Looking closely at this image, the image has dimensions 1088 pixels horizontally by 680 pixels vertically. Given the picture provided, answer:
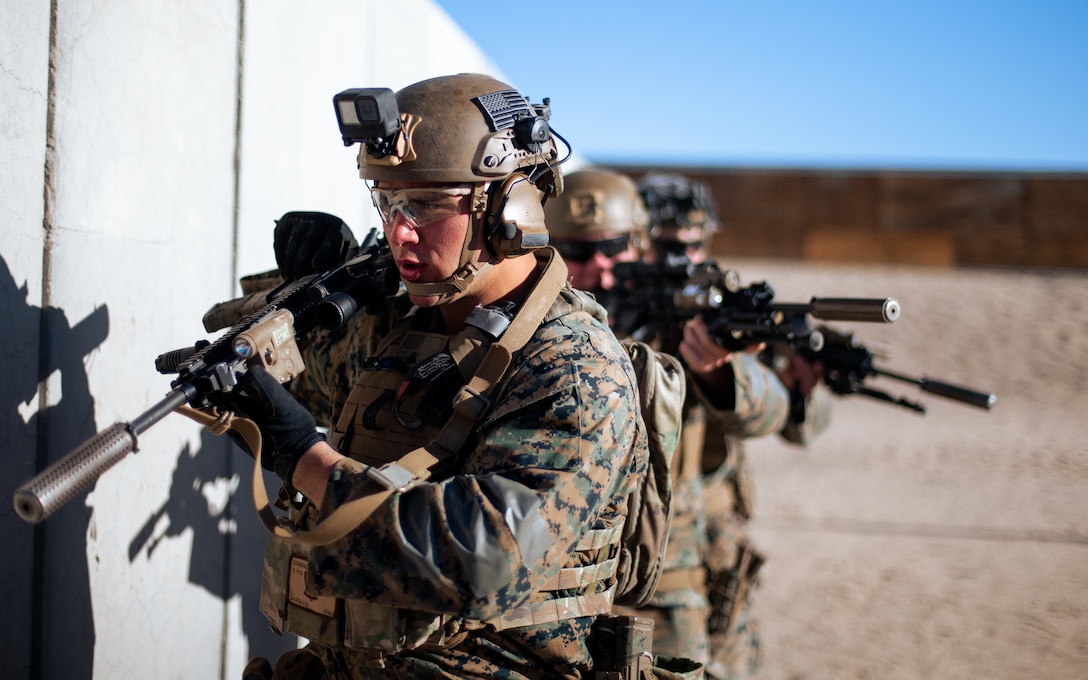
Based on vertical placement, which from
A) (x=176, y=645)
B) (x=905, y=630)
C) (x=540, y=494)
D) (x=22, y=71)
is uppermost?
(x=22, y=71)

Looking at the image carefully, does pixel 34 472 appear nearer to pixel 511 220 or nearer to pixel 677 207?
pixel 511 220

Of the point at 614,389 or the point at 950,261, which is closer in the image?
the point at 614,389

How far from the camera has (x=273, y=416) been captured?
214 cm

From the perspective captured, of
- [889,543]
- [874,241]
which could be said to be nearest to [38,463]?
[889,543]

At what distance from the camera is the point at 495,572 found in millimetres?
1964

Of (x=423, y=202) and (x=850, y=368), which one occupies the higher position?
(x=423, y=202)

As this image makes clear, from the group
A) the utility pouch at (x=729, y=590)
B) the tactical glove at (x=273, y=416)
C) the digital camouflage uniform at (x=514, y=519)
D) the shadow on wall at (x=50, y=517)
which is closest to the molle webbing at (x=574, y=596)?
the digital camouflage uniform at (x=514, y=519)

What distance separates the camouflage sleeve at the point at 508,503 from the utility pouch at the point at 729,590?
2.52 metres

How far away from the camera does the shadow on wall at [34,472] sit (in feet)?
8.25

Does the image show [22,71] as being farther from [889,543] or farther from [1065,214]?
[1065,214]

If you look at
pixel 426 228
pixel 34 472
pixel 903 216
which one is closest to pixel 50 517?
pixel 34 472

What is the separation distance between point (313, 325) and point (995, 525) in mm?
7819

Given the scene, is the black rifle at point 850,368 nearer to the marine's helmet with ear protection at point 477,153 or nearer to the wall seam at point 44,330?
the marine's helmet with ear protection at point 477,153

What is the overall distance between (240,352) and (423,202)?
2.06ft
